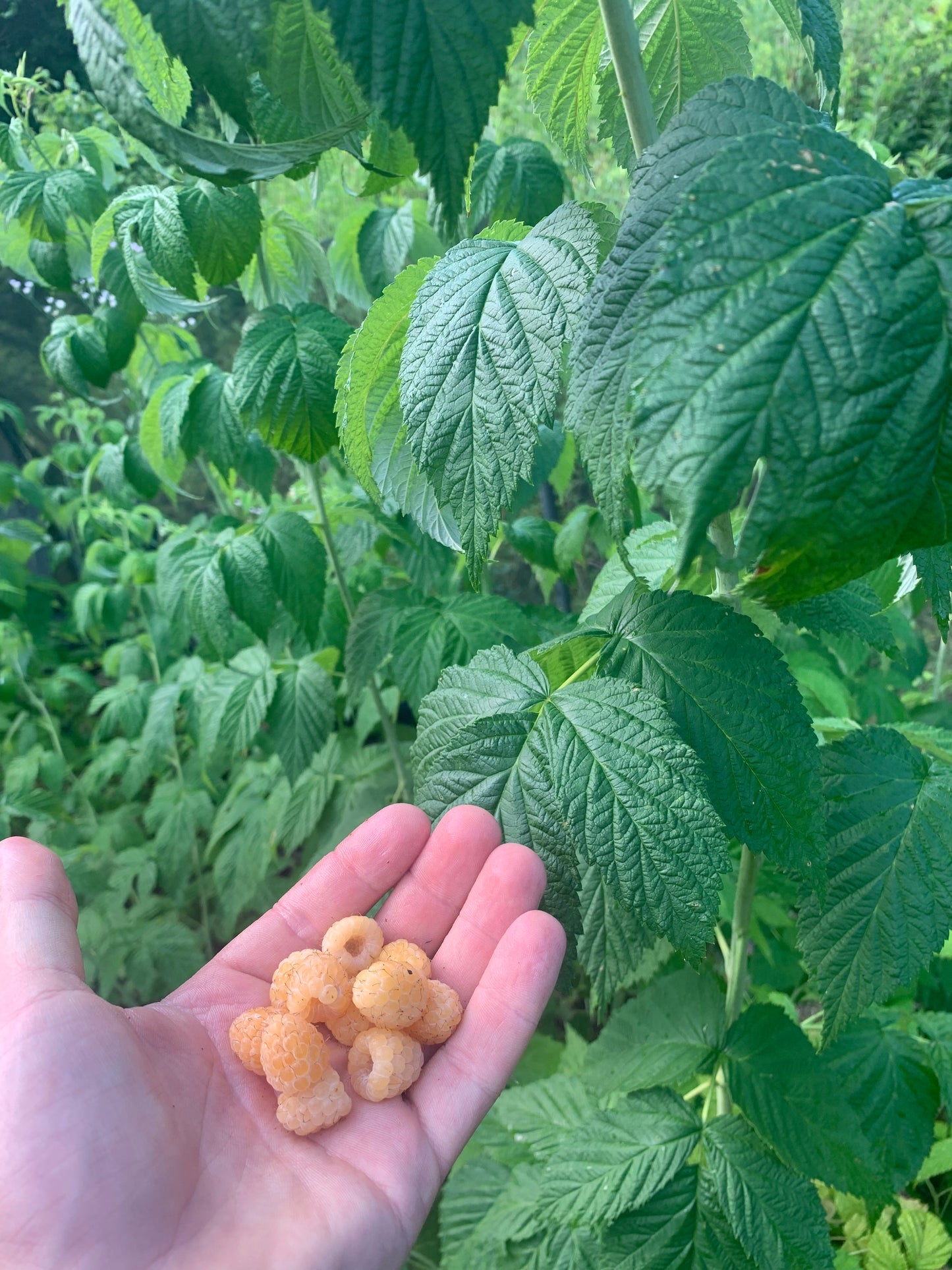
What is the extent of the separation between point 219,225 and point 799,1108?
→ 52.7 inches

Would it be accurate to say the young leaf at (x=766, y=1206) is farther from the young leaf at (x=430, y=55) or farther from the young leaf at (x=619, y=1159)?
the young leaf at (x=430, y=55)

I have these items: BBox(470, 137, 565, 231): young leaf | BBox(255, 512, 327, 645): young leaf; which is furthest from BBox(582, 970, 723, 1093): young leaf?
BBox(470, 137, 565, 231): young leaf

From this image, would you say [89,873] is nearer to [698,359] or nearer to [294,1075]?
[294,1075]

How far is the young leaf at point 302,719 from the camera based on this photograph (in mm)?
1471

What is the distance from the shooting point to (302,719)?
4.83ft

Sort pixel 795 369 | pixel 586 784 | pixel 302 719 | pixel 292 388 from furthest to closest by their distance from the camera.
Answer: pixel 302 719 → pixel 292 388 → pixel 586 784 → pixel 795 369

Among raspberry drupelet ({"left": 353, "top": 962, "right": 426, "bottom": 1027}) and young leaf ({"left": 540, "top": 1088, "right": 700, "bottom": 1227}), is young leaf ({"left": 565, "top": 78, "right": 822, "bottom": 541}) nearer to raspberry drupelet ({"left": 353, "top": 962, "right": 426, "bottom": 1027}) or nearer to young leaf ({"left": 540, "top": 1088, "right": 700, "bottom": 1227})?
raspberry drupelet ({"left": 353, "top": 962, "right": 426, "bottom": 1027})

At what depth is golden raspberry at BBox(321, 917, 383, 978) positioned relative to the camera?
89 centimetres

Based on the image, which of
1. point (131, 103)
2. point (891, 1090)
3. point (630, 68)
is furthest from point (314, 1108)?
point (630, 68)

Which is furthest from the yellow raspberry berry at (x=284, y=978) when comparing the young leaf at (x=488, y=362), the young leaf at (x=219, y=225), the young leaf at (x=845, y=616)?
the young leaf at (x=219, y=225)

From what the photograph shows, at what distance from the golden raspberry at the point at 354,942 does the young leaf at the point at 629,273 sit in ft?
1.86

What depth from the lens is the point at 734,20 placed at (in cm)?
71

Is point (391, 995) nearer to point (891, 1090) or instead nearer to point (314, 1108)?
point (314, 1108)

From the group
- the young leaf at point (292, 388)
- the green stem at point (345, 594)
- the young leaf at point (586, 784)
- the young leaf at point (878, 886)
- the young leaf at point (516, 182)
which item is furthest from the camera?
the green stem at point (345, 594)
